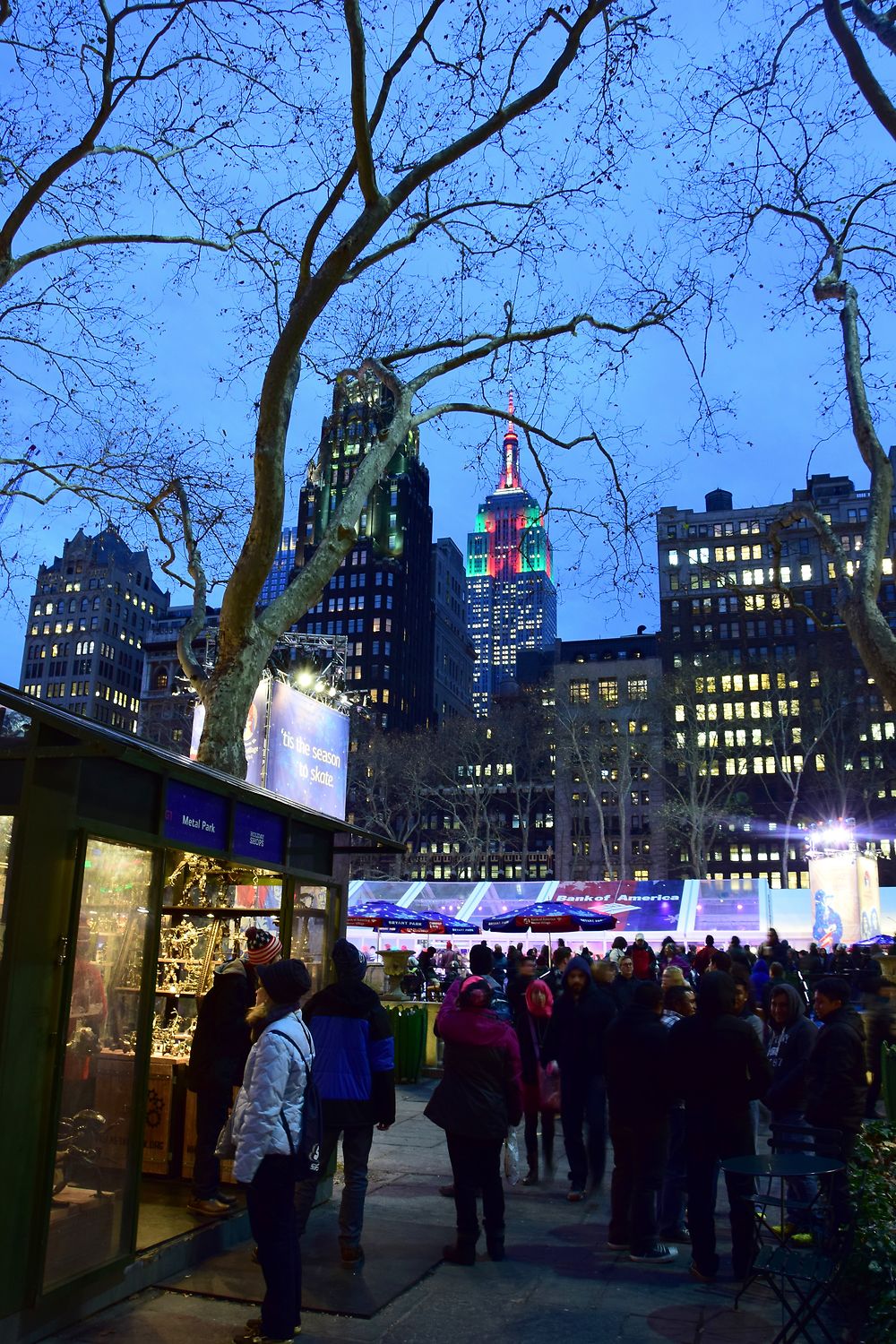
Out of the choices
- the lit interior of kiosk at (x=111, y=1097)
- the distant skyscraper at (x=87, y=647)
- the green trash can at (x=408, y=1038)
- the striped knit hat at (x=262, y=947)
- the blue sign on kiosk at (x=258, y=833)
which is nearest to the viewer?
the lit interior of kiosk at (x=111, y=1097)

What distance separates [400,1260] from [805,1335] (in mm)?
2587

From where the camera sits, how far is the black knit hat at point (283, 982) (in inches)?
193

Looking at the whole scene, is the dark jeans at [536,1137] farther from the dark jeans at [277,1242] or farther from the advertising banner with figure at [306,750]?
the advertising banner with figure at [306,750]

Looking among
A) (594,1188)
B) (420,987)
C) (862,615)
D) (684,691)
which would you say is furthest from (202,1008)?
(684,691)

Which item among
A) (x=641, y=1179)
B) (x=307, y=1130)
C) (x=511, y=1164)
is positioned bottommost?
(x=511, y=1164)

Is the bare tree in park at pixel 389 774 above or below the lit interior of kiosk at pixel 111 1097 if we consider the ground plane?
above

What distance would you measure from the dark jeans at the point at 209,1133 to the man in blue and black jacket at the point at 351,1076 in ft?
3.02

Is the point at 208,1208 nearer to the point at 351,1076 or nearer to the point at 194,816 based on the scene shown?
the point at 351,1076

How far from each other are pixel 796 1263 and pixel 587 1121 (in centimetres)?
393

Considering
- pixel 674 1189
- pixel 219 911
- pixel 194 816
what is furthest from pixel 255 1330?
pixel 219 911

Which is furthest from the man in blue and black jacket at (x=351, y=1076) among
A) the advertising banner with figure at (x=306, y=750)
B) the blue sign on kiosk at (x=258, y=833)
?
the advertising banner with figure at (x=306, y=750)

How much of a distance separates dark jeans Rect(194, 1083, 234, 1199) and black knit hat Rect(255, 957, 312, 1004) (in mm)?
2208

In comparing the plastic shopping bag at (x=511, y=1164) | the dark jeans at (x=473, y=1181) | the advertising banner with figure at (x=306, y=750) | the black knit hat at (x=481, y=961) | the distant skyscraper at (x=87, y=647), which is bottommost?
the plastic shopping bag at (x=511, y=1164)

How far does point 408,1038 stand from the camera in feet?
46.6
